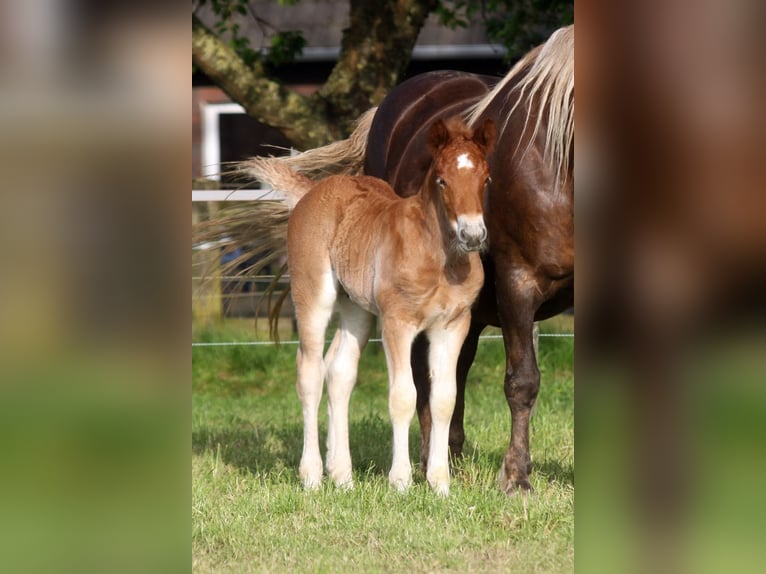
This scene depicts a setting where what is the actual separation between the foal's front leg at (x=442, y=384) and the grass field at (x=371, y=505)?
0.12 meters

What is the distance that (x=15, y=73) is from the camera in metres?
1.13

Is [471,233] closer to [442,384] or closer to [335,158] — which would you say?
[442,384]

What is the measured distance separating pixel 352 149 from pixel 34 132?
15.3 ft

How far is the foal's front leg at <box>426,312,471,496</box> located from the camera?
4.13 m

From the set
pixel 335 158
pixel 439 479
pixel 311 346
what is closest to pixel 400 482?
pixel 439 479

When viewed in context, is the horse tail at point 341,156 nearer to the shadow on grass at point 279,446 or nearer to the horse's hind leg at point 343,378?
the horse's hind leg at point 343,378

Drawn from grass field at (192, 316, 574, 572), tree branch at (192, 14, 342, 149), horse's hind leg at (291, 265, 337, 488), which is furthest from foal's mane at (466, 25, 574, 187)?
tree branch at (192, 14, 342, 149)

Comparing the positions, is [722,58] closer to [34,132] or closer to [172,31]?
[172,31]

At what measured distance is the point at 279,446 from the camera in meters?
5.55

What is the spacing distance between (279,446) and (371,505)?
1788 mm

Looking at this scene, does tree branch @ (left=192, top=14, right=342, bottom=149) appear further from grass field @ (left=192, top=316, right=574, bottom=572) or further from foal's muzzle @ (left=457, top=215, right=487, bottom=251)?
foal's muzzle @ (left=457, top=215, right=487, bottom=251)

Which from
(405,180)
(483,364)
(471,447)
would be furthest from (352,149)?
(483,364)

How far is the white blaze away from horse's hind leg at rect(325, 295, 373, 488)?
1.13 m

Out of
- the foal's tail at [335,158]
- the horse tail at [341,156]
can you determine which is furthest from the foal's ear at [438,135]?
the horse tail at [341,156]
